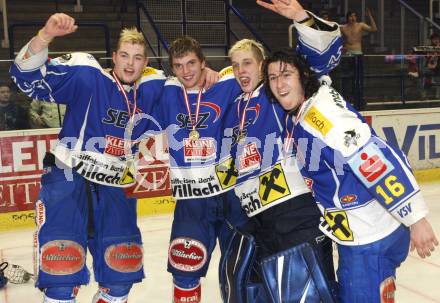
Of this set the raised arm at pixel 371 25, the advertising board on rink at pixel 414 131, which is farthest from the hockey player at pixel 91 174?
the raised arm at pixel 371 25

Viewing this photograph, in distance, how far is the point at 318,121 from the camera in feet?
7.55

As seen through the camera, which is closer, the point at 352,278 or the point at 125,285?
the point at 352,278

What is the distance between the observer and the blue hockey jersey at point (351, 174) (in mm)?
2182

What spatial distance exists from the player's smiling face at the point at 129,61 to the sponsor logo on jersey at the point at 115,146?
0.30 m

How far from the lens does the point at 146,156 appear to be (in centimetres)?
634

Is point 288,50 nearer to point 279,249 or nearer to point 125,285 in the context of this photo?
point 279,249

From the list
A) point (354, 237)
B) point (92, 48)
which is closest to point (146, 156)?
point (92, 48)

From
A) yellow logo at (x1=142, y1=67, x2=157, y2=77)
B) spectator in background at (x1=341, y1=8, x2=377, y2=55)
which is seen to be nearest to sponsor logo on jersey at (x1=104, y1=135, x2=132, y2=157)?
yellow logo at (x1=142, y1=67, x2=157, y2=77)

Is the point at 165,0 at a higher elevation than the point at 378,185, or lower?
higher

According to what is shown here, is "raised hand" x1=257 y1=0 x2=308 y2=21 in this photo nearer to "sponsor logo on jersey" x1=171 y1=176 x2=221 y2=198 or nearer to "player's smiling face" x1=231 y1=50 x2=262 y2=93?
"player's smiling face" x1=231 y1=50 x2=262 y2=93

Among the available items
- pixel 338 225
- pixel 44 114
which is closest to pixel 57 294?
pixel 338 225

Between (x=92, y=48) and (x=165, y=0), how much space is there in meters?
1.50

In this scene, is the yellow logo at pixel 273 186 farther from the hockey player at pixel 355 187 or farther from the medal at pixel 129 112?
the medal at pixel 129 112

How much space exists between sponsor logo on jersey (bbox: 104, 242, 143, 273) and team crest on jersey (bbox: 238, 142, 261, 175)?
69cm
